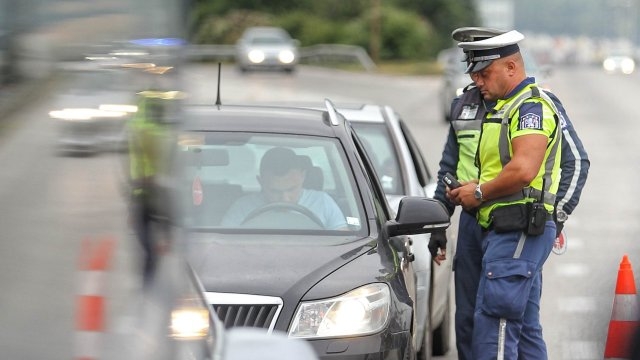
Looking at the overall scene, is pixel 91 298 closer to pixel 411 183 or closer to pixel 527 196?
pixel 527 196

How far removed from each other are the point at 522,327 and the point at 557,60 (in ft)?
355

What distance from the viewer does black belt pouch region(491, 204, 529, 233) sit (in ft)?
20.0

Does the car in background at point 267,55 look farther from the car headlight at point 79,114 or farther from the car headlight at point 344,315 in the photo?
the car headlight at point 79,114

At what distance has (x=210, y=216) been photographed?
6.55m

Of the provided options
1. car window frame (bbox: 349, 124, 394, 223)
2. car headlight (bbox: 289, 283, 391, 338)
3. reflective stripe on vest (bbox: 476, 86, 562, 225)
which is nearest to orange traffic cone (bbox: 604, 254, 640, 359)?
reflective stripe on vest (bbox: 476, 86, 562, 225)

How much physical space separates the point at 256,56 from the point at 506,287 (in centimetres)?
4666

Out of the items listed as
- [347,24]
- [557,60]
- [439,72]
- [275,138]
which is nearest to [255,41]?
[439,72]

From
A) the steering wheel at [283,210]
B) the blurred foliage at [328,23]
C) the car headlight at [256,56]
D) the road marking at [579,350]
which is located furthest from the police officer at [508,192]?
the blurred foliage at [328,23]

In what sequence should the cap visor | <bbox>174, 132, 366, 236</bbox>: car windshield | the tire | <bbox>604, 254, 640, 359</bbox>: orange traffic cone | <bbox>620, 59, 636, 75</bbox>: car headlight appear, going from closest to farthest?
the cap visor → <bbox>174, 132, 366, 236</bbox>: car windshield → <bbox>604, 254, 640, 359</bbox>: orange traffic cone → the tire → <bbox>620, 59, 636, 75</bbox>: car headlight

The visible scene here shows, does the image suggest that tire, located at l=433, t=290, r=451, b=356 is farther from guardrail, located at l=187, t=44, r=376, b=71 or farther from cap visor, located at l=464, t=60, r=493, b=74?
guardrail, located at l=187, t=44, r=376, b=71

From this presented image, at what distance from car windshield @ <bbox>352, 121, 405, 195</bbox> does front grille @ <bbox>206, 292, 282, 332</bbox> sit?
9.54 feet

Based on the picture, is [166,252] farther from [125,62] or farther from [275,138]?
[275,138]

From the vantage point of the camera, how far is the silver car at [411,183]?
7395mm

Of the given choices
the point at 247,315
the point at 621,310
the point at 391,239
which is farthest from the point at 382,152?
the point at 247,315
